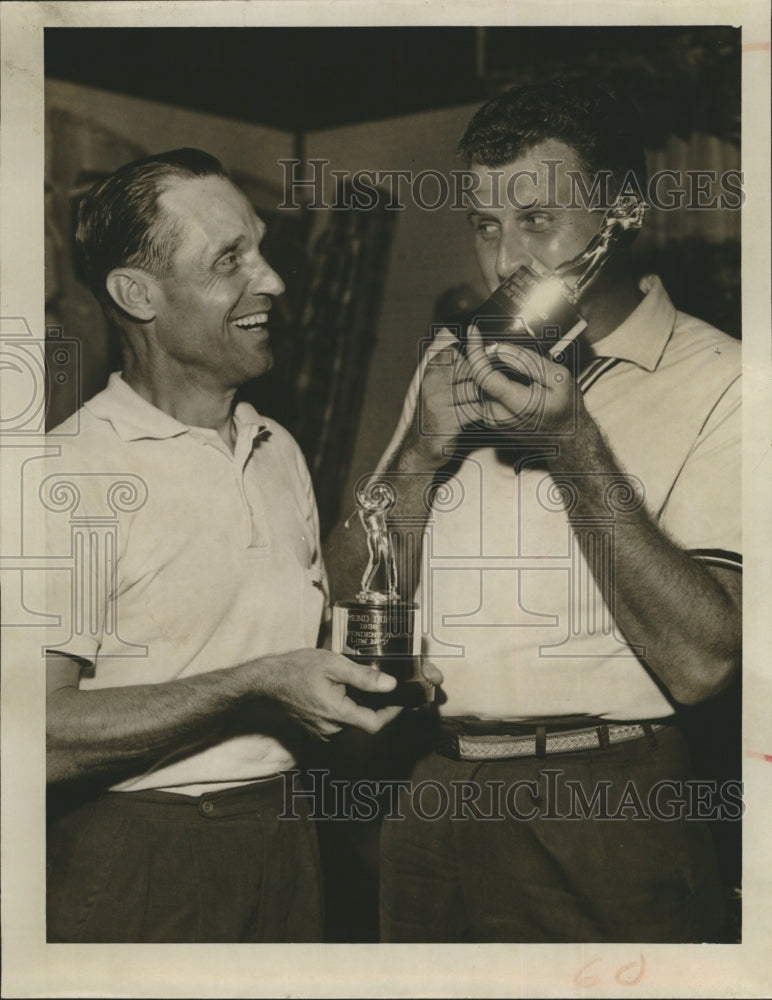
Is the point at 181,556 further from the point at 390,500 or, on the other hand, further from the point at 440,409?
the point at 440,409

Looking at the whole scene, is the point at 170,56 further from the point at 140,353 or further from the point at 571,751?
the point at 571,751

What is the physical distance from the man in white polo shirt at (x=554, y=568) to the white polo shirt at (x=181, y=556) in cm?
20

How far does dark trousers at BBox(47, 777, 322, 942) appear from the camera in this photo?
2623mm

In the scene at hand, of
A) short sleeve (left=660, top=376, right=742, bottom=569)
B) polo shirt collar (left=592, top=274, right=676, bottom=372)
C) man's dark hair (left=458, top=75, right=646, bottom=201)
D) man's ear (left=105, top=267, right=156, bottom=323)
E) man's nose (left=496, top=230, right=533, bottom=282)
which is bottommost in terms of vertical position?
short sleeve (left=660, top=376, right=742, bottom=569)

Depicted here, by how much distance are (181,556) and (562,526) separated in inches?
38.2

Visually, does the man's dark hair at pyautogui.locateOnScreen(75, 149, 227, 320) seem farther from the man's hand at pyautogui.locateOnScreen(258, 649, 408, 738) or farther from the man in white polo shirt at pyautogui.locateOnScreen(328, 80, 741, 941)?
the man's hand at pyautogui.locateOnScreen(258, 649, 408, 738)

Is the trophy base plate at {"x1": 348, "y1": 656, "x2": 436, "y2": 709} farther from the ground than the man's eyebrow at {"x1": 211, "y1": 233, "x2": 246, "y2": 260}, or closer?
closer

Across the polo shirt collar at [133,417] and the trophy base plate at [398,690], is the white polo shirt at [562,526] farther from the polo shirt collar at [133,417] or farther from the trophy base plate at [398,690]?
the polo shirt collar at [133,417]

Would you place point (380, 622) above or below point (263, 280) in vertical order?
below

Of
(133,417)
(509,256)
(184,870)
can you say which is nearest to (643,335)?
(509,256)

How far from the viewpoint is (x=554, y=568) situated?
2701 millimetres

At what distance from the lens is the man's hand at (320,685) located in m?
2.63

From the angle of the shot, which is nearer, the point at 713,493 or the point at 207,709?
the point at 207,709

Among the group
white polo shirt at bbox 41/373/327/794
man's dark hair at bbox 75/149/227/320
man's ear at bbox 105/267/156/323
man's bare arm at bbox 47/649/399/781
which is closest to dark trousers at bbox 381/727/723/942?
man's bare arm at bbox 47/649/399/781
